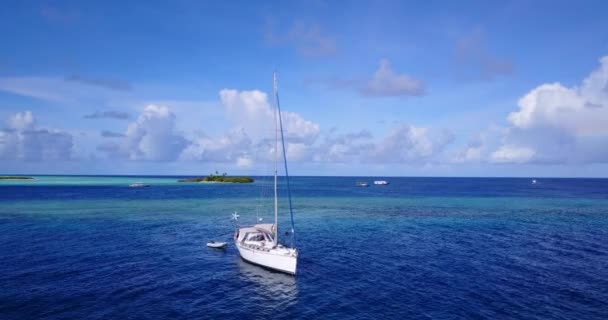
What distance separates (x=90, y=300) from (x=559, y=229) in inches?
2764

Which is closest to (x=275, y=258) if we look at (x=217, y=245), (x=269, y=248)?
(x=269, y=248)

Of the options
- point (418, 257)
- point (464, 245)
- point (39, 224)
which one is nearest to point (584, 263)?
point (464, 245)

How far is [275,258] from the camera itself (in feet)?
131

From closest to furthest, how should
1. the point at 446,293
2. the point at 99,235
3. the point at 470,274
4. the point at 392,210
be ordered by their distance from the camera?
the point at 446,293 → the point at 470,274 → the point at 99,235 → the point at 392,210

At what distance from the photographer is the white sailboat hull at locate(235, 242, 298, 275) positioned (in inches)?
1524

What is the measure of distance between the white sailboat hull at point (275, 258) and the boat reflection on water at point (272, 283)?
64 cm

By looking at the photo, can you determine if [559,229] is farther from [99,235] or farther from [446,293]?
[99,235]

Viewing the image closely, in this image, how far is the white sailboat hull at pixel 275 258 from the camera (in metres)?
38.7

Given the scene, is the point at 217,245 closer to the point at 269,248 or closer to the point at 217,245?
the point at 217,245

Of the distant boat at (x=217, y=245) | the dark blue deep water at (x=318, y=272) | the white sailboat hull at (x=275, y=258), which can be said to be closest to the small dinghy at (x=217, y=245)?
the distant boat at (x=217, y=245)

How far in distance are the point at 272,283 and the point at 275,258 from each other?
325 centimetres

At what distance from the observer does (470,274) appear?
3959cm


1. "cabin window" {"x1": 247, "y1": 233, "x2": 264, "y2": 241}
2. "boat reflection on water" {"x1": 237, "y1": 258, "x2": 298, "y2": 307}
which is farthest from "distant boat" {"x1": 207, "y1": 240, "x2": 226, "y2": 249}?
"boat reflection on water" {"x1": 237, "y1": 258, "x2": 298, "y2": 307}

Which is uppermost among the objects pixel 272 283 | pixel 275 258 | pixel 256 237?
pixel 256 237
